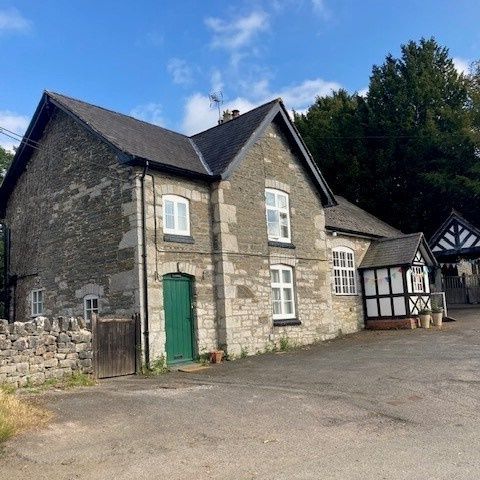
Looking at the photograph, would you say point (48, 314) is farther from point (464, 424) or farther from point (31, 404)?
point (464, 424)

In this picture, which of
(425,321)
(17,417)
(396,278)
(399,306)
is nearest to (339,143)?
(396,278)

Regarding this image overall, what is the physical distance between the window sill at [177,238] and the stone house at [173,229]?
40mm

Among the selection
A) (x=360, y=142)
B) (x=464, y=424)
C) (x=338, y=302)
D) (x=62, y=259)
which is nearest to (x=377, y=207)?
(x=360, y=142)

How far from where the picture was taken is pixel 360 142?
33.9m

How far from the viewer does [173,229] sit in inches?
557

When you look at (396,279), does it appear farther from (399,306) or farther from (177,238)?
(177,238)

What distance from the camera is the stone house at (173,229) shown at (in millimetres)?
13578

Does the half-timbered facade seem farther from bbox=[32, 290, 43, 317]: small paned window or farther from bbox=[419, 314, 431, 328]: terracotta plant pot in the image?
bbox=[32, 290, 43, 317]: small paned window

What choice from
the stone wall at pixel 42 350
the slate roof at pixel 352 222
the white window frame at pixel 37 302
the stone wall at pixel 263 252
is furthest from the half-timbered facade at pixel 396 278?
the stone wall at pixel 42 350

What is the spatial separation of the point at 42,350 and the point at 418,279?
1585 cm

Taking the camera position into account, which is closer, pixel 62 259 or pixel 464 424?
pixel 464 424

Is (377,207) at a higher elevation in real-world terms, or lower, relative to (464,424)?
higher

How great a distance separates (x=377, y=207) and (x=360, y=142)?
453cm

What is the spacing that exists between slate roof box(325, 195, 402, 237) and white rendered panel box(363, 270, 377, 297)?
5.82 feet
